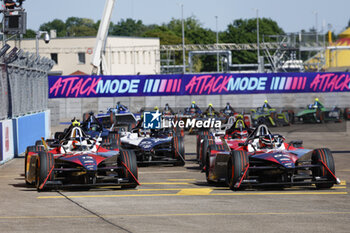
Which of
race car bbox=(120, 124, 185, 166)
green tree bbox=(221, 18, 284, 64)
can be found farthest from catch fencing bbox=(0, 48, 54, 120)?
green tree bbox=(221, 18, 284, 64)

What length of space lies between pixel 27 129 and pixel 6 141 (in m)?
4.36

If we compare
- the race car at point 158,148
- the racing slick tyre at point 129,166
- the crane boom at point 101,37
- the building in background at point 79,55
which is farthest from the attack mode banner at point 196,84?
the building in background at point 79,55

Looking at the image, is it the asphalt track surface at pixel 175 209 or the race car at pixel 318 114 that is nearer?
the asphalt track surface at pixel 175 209

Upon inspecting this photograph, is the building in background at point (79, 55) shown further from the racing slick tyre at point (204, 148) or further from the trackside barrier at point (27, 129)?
the racing slick tyre at point (204, 148)

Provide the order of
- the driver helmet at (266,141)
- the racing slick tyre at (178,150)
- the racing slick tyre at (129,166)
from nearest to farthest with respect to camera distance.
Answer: the racing slick tyre at (129,166) < the driver helmet at (266,141) < the racing slick tyre at (178,150)

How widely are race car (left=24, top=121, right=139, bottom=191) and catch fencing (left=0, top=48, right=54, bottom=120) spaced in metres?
7.67

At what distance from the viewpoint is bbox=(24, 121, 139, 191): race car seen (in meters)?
14.9

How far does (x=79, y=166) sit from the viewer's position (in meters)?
15.2

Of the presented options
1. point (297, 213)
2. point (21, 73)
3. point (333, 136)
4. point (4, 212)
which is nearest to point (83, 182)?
point (4, 212)

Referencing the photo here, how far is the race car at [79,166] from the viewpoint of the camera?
585 inches

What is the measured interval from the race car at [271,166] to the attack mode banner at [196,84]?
31.8m

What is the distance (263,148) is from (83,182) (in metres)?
3.88

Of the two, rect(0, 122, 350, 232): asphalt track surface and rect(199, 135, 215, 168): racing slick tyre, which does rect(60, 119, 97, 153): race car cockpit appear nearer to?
rect(0, 122, 350, 232): asphalt track surface

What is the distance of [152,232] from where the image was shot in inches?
381
